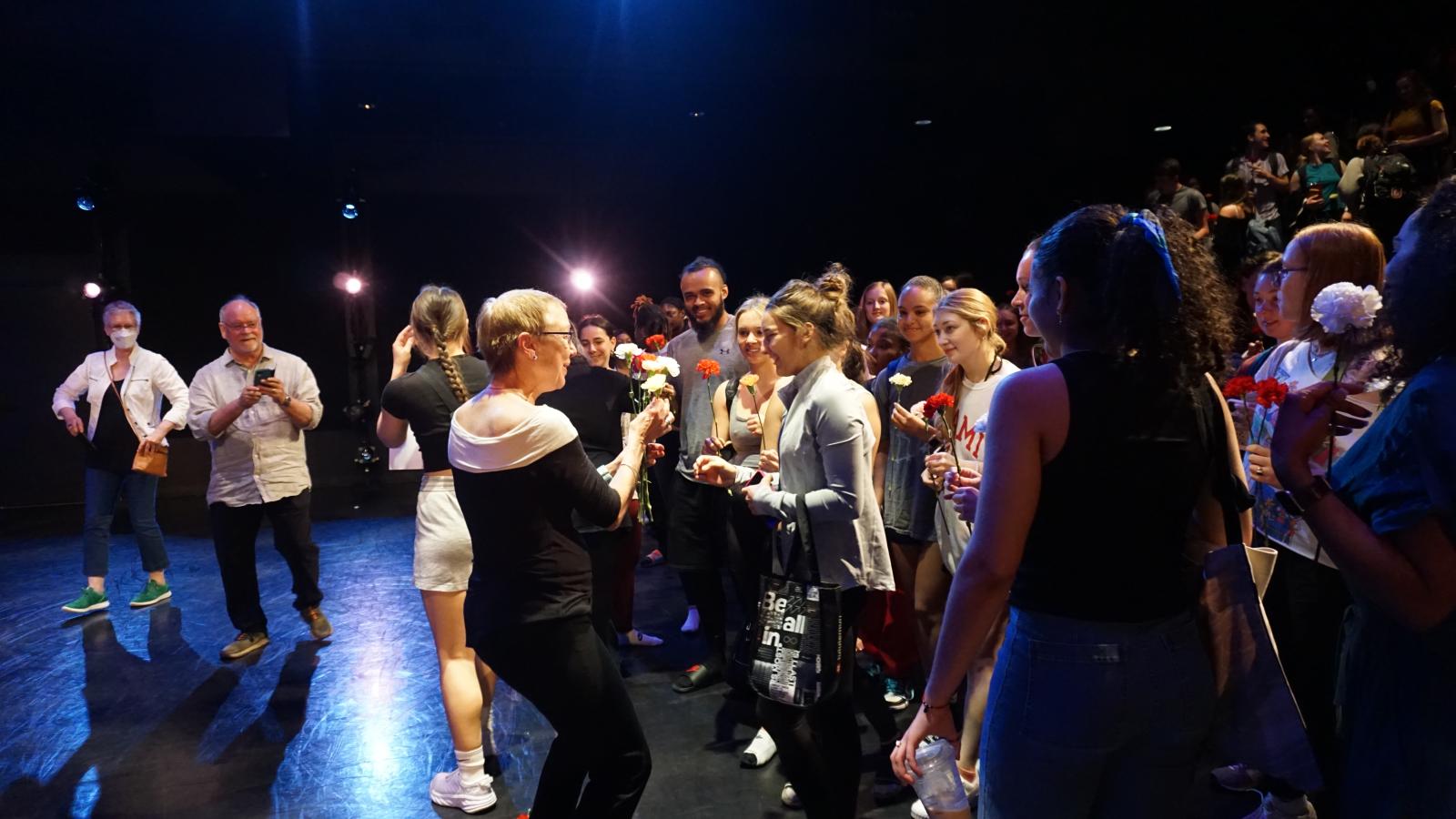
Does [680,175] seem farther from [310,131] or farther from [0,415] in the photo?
[0,415]

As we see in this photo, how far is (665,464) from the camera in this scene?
4.58 m

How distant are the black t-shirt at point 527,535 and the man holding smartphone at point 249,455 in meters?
Answer: 2.54

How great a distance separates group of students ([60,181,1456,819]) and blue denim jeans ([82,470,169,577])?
49.5 inches

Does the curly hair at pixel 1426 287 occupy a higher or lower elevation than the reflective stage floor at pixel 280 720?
higher

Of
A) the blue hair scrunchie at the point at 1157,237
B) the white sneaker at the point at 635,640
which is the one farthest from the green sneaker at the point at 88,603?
the blue hair scrunchie at the point at 1157,237

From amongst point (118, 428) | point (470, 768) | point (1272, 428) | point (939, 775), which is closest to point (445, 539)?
point (470, 768)

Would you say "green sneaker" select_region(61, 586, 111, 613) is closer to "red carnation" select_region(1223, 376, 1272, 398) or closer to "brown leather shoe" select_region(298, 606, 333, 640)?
"brown leather shoe" select_region(298, 606, 333, 640)

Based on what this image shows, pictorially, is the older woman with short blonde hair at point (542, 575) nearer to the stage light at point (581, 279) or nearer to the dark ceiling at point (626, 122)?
the dark ceiling at point (626, 122)

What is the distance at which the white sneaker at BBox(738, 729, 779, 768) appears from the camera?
2.95 meters

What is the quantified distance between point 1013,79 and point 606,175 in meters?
4.74

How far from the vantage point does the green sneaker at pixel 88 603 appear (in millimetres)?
4820

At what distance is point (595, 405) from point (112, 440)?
10.8 feet

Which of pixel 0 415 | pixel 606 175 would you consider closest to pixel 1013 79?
pixel 606 175

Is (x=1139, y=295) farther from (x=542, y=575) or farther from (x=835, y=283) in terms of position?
(x=835, y=283)
